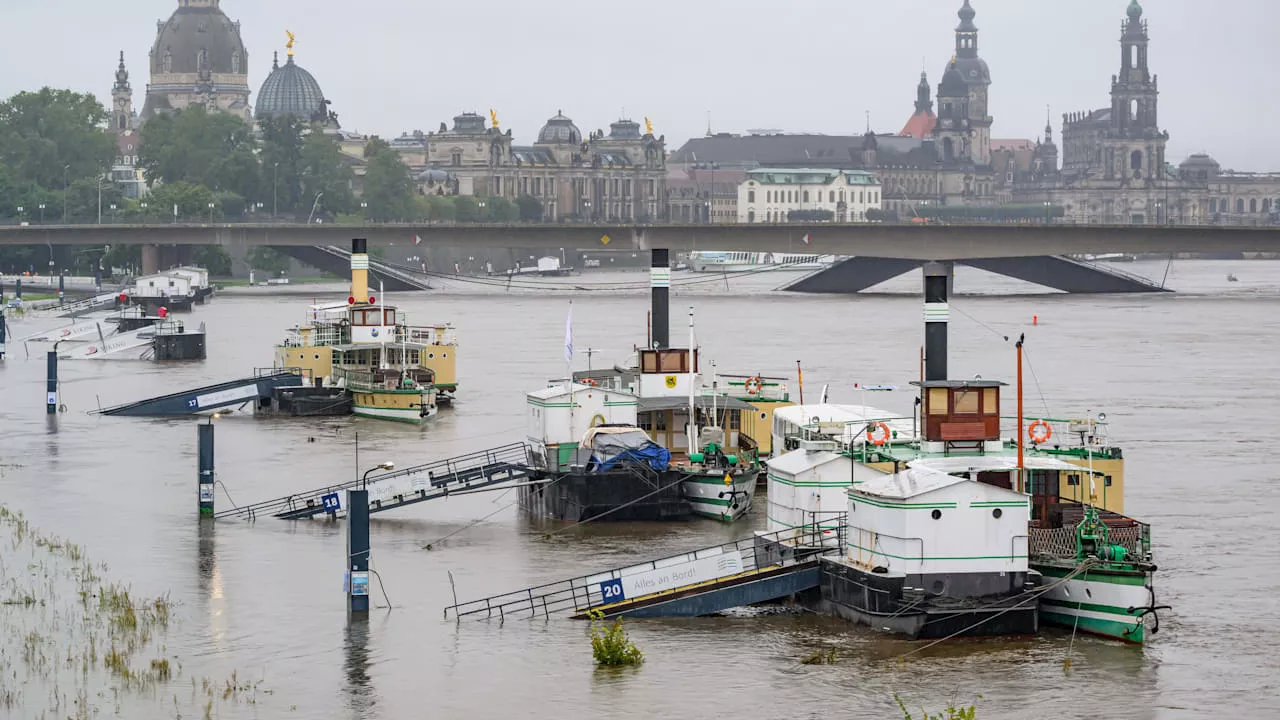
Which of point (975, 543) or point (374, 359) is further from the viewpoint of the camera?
point (374, 359)

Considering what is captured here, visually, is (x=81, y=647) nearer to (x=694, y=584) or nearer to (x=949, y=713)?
(x=694, y=584)

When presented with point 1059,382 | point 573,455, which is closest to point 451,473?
point 573,455

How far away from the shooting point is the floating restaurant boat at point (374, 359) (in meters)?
63.0

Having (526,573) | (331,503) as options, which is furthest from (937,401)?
(331,503)

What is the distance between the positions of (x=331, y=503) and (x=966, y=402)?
1460 cm

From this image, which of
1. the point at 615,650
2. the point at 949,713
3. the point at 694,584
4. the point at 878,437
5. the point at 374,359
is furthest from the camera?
the point at 374,359

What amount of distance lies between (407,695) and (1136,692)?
32.5 feet

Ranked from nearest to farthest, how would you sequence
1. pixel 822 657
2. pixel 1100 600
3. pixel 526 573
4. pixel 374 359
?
pixel 822 657
pixel 1100 600
pixel 526 573
pixel 374 359

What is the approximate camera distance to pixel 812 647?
102 ft

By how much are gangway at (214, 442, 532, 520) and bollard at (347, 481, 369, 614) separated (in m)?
8.14

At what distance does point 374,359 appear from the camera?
67.3m

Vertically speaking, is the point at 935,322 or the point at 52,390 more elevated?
the point at 935,322

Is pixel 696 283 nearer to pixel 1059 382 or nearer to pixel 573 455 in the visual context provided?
pixel 1059 382

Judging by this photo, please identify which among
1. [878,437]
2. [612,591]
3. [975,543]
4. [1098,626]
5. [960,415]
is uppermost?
[960,415]
